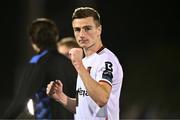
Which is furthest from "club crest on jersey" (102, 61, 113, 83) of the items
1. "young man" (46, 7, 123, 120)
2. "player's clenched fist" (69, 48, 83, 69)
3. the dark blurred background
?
the dark blurred background

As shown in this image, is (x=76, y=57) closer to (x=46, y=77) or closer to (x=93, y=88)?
(x=93, y=88)

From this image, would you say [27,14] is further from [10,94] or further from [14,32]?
[10,94]

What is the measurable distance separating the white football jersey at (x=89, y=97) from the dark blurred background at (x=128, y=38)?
1.87 ft

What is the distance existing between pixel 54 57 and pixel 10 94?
0.57 meters

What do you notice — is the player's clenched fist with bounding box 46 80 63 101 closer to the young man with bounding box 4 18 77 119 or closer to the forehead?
the forehead

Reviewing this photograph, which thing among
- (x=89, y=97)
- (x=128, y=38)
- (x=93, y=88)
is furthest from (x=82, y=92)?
(x=128, y=38)

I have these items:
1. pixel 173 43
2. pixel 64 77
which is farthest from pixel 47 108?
pixel 173 43

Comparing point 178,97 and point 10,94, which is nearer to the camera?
point 10,94

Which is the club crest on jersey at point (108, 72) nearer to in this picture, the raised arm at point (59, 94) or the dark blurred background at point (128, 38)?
the raised arm at point (59, 94)

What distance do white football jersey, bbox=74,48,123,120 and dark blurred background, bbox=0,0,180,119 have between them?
570mm

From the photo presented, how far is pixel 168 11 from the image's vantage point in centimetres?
215

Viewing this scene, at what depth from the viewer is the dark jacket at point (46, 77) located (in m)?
1.62

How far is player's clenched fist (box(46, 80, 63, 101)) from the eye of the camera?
49.4 inches

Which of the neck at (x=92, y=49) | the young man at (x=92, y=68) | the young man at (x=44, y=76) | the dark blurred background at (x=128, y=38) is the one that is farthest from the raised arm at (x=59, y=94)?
the dark blurred background at (x=128, y=38)
